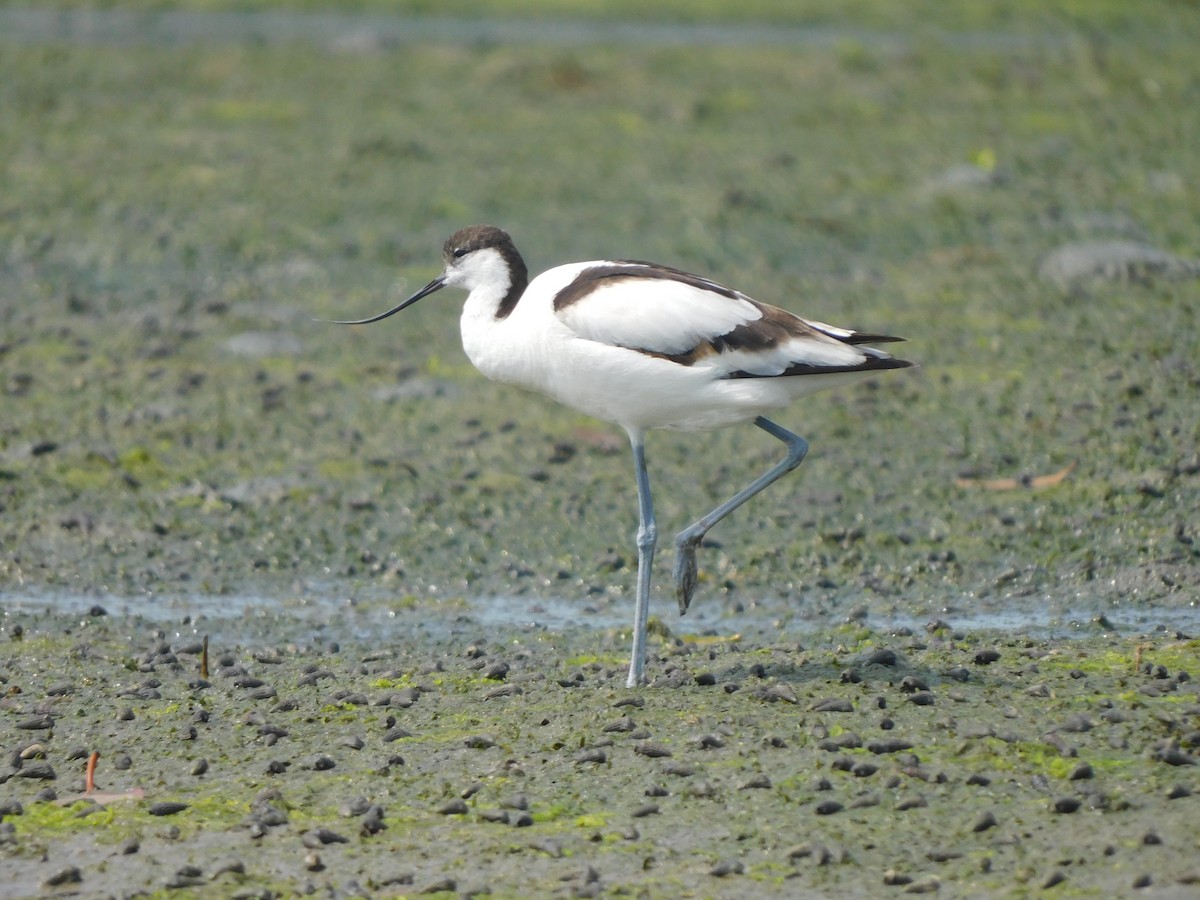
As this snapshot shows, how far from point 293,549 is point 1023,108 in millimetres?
11461

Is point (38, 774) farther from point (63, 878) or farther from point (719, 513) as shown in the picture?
point (719, 513)

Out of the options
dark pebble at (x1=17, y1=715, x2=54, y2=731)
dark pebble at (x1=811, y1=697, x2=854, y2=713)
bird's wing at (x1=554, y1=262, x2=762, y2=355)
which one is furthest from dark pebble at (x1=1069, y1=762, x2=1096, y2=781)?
dark pebble at (x1=17, y1=715, x2=54, y2=731)

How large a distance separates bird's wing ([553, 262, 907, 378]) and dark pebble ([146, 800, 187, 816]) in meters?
2.11

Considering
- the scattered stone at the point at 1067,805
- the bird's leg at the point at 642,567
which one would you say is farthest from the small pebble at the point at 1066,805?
the bird's leg at the point at 642,567

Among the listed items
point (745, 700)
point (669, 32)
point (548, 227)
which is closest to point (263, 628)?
point (745, 700)

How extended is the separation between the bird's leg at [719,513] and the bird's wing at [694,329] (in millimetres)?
356

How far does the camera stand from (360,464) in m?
8.96

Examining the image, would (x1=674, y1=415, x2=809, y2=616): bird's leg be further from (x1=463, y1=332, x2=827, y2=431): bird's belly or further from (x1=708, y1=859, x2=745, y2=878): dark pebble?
(x1=708, y1=859, x2=745, y2=878): dark pebble

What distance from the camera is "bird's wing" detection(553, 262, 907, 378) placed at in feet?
19.8

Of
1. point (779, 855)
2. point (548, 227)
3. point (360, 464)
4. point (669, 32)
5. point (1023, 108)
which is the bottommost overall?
point (779, 855)

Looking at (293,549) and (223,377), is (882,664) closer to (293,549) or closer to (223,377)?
(293,549)

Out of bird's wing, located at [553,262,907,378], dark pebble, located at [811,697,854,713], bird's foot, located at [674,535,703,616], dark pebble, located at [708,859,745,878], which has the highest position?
bird's wing, located at [553,262,907,378]

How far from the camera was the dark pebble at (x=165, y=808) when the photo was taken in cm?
516

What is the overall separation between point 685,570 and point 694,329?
3.26 feet
